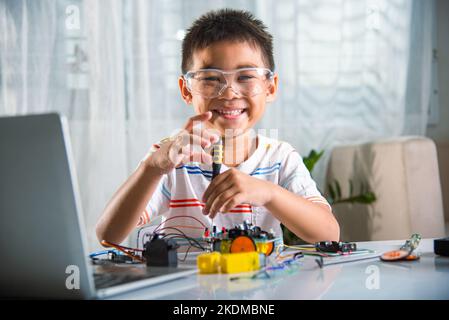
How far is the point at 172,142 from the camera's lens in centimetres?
119

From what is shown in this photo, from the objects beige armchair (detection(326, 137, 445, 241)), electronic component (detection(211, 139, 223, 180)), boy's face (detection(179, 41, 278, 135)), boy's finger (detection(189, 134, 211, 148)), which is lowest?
beige armchair (detection(326, 137, 445, 241))

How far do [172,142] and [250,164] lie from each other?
421 mm

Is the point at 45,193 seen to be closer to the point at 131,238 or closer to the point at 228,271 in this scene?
the point at 228,271

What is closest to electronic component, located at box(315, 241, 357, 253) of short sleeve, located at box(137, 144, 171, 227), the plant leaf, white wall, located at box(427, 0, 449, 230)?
short sleeve, located at box(137, 144, 171, 227)

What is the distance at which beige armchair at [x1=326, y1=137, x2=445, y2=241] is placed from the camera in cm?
286

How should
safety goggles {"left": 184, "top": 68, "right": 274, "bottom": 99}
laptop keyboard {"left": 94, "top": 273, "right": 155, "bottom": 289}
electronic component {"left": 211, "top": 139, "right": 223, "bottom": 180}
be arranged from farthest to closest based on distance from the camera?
1. safety goggles {"left": 184, "top": 68, "right": 274, "bottom": 99}
2. electronic component {"left": 211, "top": 139, "right": 223, "bottom": 180}
3. laptop keyboard {"left": 94, "top": 273, "right": 155, "bottom": 289}

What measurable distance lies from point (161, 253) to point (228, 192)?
175 millimetres

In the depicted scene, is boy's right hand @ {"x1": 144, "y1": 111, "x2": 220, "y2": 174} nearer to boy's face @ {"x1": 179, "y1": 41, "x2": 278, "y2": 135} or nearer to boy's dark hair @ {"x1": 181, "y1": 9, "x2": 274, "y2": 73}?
boy's face @ {"x1": 179, "y1": 41, "x2": 278, "y2": 135}

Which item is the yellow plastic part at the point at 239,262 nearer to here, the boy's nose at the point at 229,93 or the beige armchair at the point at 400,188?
the boy's nose at the point at 229,93

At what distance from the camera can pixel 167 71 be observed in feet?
10.3

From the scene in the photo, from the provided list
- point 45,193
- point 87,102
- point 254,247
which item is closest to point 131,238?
point 87,102

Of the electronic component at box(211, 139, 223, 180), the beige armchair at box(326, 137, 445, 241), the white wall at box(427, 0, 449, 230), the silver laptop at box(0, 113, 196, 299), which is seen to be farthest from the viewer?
the white wall at box(427, 0, 449, 230)

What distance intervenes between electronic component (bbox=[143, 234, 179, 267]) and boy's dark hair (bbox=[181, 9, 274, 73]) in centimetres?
78

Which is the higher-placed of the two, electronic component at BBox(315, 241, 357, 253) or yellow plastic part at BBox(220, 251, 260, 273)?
yellow plastic part at BBox(220, 251, 260, 273)
